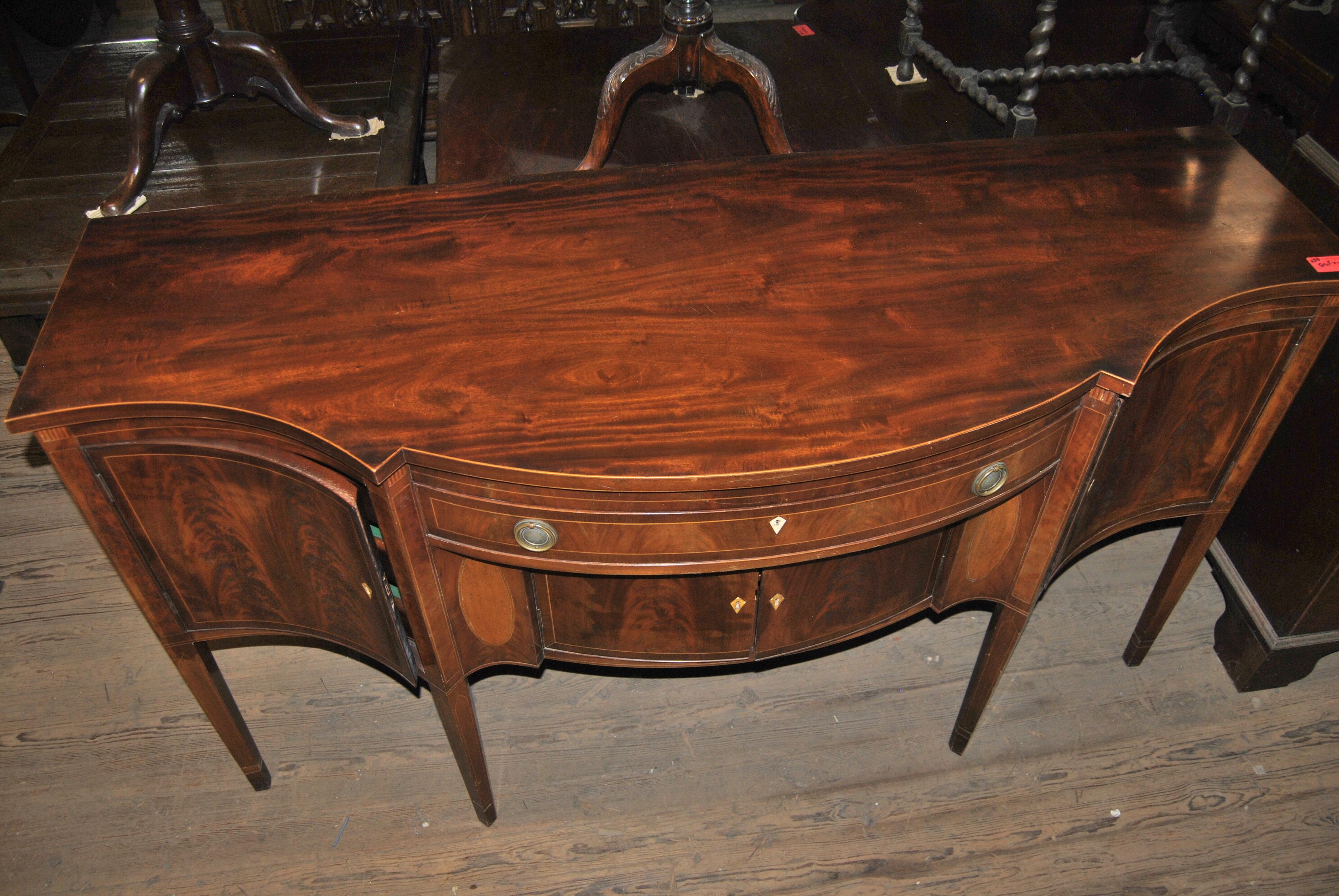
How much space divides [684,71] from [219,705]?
1214 mm

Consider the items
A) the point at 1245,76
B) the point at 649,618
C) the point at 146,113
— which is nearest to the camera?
the point at 649,618

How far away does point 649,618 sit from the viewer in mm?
1373

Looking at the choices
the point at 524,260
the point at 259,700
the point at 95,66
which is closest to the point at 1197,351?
the point at 524,260

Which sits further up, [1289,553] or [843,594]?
[843,594]

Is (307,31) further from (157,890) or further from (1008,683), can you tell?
(1008,683)

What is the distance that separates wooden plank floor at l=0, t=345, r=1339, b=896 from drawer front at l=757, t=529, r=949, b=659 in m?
0.42

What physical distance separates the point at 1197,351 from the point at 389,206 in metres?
1.07

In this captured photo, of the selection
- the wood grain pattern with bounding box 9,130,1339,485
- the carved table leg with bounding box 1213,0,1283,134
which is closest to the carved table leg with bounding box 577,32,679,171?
the wood grain pattern with bounding box 9,130,1339,485

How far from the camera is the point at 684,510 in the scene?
1116 millimetres

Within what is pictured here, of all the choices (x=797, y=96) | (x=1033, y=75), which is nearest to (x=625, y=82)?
(x=797, y=96)

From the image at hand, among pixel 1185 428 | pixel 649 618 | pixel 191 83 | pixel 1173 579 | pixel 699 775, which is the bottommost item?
pixel 699 775

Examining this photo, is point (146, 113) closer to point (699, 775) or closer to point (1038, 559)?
point (699, 775)

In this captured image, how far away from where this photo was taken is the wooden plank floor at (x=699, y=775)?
1.62m

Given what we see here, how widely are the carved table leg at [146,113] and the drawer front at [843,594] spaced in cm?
133
